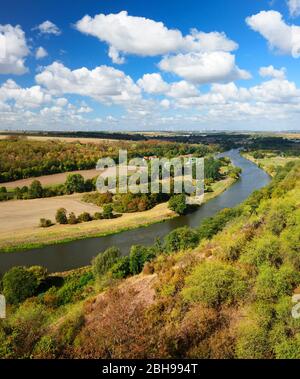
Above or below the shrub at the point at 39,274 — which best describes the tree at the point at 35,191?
above

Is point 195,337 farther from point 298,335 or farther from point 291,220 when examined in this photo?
point 291,220

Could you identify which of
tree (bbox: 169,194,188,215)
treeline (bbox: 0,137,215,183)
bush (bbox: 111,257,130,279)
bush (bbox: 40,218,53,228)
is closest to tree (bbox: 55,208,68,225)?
bush (bbox: 40,218,53,228)

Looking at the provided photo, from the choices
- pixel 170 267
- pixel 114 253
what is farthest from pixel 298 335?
pixel 114 253

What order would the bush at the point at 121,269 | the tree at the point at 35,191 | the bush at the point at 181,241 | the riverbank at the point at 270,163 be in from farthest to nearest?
the riverbank at the point at 270,163 → the tree at the point at 35,191 → the bush at the point at 181,241 → the bush at the point at 121,269

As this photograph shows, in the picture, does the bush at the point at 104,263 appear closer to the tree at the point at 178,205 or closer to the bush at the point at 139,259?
the bush at the point at 139,259

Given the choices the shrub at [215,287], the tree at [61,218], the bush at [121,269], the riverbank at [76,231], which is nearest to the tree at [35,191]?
the tree at [61,218]

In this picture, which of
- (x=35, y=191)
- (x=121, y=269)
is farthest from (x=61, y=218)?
(x=121, y=269)
